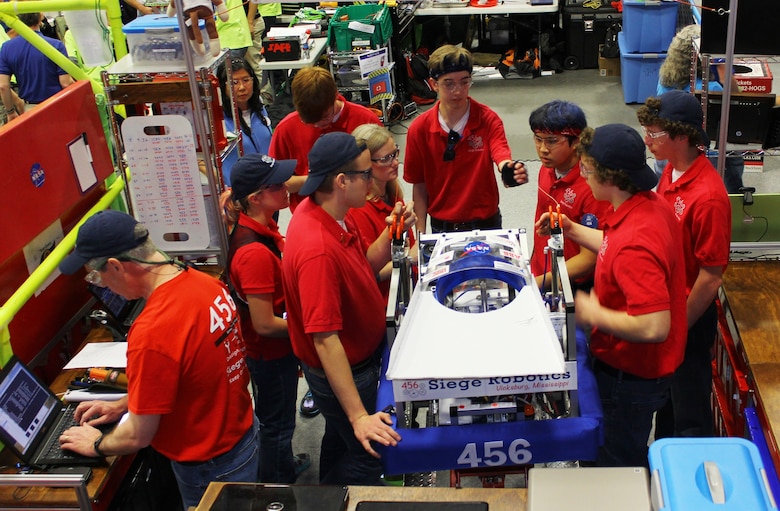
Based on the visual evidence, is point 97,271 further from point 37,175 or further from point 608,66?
point 608,66

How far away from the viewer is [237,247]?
3137 mm

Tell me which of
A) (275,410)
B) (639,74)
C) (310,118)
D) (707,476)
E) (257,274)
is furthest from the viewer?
(639,74)

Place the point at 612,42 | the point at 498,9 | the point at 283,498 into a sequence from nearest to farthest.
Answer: the point at 283,498 < the point at 498,9 < the point at 612,42

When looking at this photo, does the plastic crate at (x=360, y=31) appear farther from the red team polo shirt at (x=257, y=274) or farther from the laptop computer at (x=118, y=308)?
the red team polo shirt at (x=257, y=274)

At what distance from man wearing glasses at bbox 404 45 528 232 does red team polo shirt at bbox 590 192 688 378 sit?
127 centimetres

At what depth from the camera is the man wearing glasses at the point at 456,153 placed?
4035mm

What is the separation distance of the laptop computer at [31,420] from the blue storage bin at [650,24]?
7.13 m

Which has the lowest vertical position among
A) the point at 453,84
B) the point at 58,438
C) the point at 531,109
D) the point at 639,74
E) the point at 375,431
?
the point at 531,109

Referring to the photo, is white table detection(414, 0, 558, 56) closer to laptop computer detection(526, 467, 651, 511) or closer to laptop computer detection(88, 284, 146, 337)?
laptop computer detection(88, 284, 146, 337)

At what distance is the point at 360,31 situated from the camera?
26.4 feet

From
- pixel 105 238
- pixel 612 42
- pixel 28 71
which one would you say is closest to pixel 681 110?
pixel 105 238

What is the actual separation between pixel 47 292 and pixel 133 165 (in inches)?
26.6

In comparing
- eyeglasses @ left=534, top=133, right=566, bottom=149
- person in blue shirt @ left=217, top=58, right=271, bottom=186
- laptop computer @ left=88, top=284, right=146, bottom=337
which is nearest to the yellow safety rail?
laptop computer @ left=88, top=284, right=146, bottom=337

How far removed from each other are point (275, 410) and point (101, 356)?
0.74 metres
